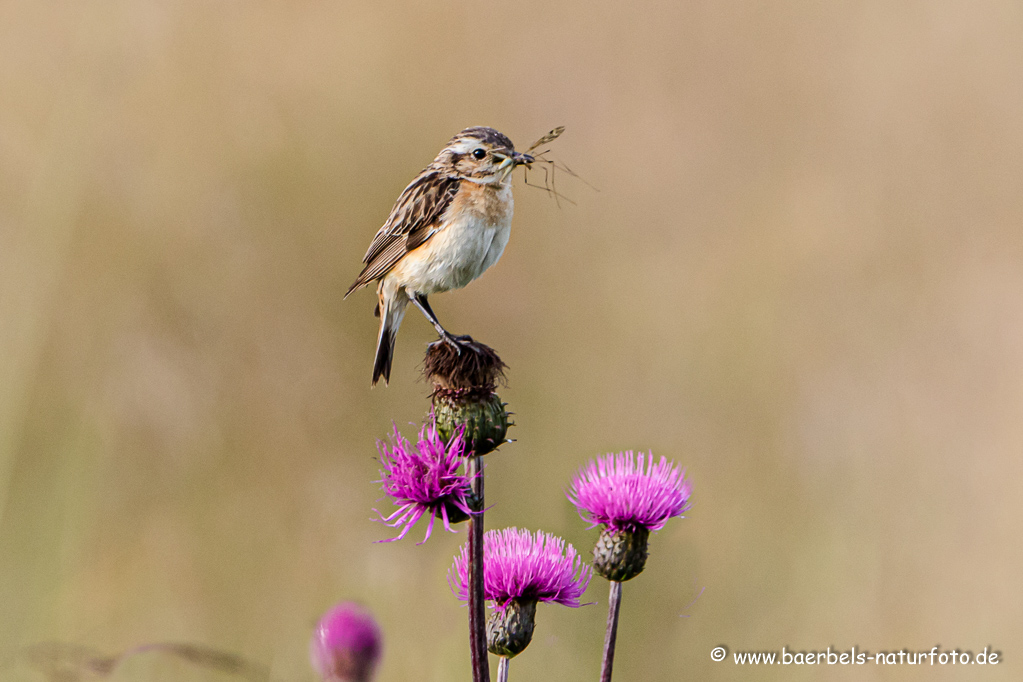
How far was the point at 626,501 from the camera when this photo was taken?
11.7 feet

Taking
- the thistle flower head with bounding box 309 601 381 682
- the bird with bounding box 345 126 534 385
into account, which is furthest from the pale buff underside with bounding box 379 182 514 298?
the thistle flower head with bounding box 309 601 381 682

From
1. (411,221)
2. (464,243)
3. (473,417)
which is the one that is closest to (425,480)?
Answer: (473,417)

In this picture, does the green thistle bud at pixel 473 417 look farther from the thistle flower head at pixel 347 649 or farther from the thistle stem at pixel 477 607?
the thistle flower head at pixel 347 649

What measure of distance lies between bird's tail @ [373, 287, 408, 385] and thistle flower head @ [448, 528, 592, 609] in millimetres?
1827

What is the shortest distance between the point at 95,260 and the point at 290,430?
2.11 m

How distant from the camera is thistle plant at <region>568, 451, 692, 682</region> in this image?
11.4ft

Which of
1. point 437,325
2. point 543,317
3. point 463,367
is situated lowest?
point 463,367

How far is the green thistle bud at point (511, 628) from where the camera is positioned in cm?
326

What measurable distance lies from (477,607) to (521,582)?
579 millimetres

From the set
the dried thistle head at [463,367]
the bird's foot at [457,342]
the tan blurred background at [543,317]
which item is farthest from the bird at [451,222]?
the tan blurred background at [543,317]

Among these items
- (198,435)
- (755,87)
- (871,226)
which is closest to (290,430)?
(198,435)

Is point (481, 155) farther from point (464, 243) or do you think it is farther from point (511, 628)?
point (511, 628)

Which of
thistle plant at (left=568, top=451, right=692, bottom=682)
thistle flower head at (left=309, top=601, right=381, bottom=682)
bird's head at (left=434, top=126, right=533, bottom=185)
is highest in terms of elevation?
bird's head at (left=434, top=126, right=533, bottom=185)

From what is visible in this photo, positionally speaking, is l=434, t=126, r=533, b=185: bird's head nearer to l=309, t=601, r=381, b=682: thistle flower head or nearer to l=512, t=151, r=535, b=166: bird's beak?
l=512, t=151, r=535, b=166: bird's beak
